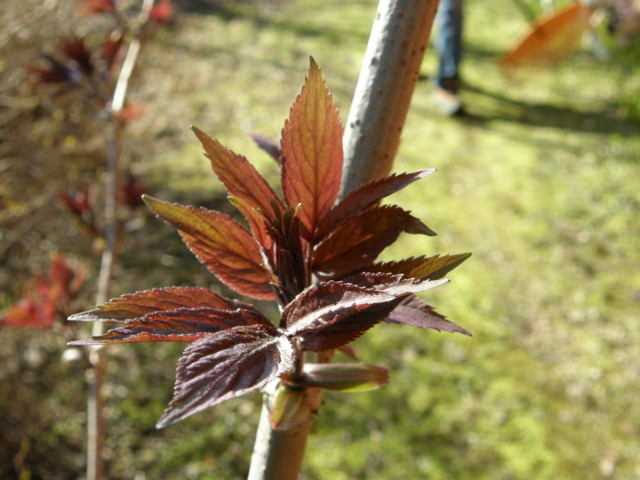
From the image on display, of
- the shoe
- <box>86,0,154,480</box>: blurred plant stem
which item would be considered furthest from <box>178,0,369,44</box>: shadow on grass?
<box>86,0,154,480</box>: blurred plant stem

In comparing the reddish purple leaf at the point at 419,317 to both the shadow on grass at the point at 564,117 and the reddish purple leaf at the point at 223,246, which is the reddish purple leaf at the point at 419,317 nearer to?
the reddish purple leaf at the point at 223,246

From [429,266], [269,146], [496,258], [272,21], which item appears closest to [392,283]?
[429,266]

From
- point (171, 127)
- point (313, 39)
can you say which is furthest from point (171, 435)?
point (313, 39)

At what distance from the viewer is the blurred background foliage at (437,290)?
2736 millimetres

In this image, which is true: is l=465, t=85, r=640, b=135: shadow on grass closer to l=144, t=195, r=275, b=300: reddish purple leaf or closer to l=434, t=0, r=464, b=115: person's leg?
l=434, t=0, r=464, b=115: person's leg

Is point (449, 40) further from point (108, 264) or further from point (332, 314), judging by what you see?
point (332, 314)

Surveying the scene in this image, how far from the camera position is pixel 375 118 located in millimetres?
Answer: 674

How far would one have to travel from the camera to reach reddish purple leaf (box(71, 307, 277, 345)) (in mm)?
464

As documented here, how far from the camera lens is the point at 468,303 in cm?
357

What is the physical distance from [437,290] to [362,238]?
3187mm

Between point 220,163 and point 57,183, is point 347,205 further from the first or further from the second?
point 57,183

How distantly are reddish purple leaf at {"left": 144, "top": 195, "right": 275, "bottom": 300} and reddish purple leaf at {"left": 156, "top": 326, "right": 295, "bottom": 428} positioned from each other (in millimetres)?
111

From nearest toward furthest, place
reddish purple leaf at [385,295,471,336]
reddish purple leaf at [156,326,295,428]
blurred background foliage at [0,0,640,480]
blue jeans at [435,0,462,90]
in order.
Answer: reddish purple leaf at [156,326,295,428], reddish purple leaf at [385,295,471,336], blurred background foliage at [0,0,640,480], blue jeans at [435,0,462,90]

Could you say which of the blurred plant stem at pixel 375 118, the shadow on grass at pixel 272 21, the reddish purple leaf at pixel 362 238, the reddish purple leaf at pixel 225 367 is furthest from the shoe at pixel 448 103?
the reddish purple leaf at pixel 225 367
